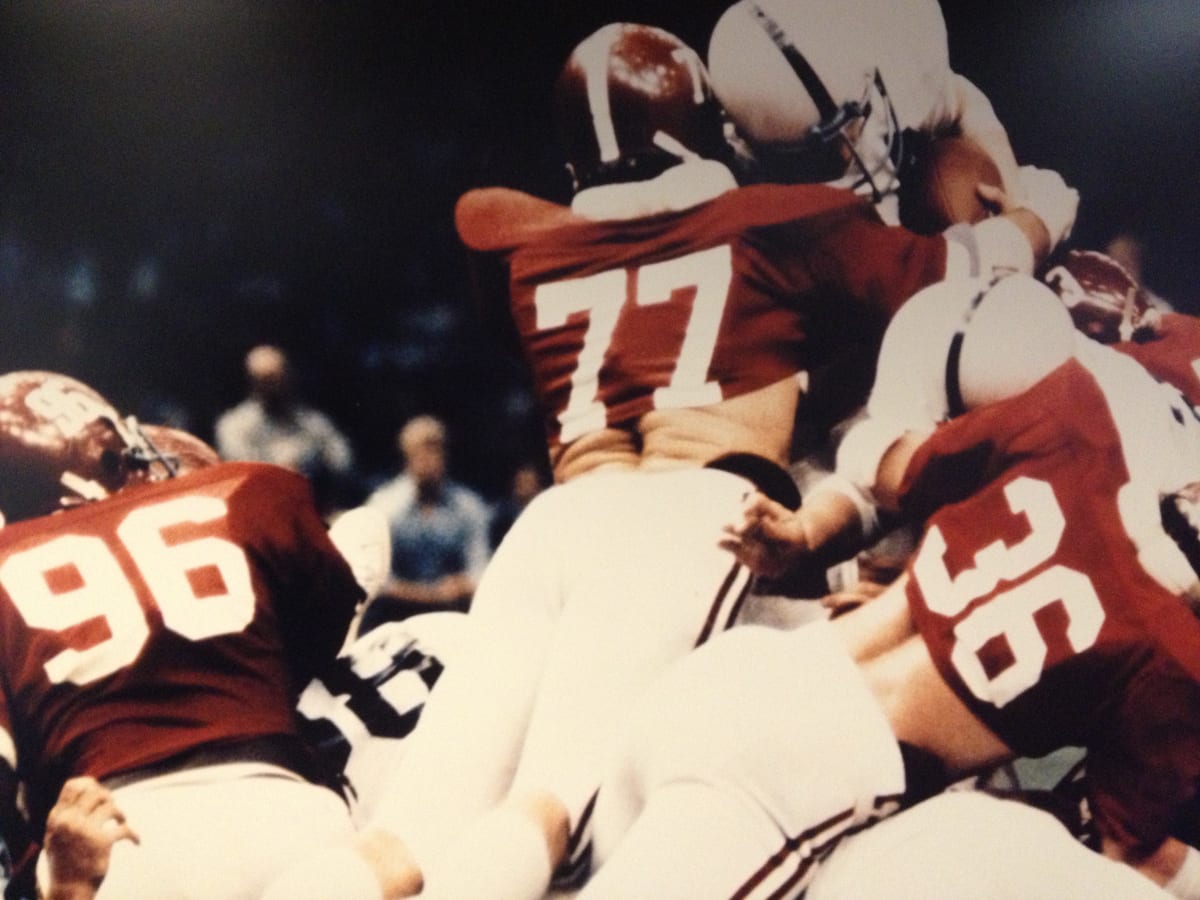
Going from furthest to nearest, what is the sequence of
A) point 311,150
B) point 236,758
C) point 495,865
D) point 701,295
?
point 311,150 < point 701,295 < point 236,758 < point 495,865

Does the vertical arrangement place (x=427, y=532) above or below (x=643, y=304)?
below

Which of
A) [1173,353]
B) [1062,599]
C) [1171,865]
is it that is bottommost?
[1171,865]

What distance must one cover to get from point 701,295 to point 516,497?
14.0 inches

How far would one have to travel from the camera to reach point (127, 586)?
1494 millimetres

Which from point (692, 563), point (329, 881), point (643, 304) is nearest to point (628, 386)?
point (643, 304)

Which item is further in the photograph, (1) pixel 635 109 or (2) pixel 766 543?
(1) pixel 635 109

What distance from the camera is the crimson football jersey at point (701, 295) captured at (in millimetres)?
1493

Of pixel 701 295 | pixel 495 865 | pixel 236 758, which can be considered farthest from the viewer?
pixel 701 295

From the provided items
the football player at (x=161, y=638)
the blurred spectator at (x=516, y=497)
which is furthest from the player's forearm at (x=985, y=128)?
the football player at (x=161, y=638)

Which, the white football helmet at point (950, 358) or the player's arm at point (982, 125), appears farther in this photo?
the player's arm at point (982, 125)

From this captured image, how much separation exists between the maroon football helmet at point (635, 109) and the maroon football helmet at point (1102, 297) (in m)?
0.48

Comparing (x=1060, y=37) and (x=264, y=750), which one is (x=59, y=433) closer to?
(x=264, y=750)

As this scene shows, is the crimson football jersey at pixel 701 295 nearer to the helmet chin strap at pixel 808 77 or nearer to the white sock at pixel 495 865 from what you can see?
the helmet chin strap at pixel 808 77

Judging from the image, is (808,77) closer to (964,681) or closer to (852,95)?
(852,95)
